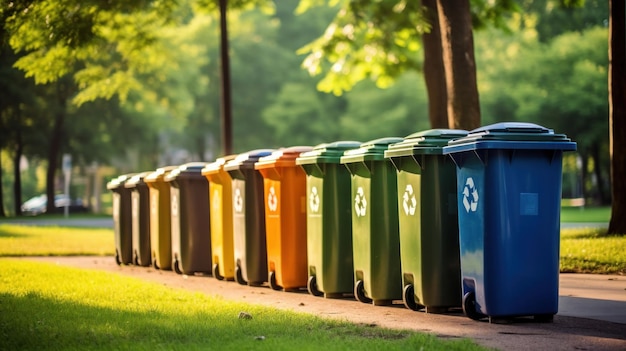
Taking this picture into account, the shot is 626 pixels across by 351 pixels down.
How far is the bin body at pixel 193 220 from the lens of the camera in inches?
628

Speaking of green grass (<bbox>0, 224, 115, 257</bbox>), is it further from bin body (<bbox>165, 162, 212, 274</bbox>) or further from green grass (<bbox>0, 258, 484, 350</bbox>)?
green grass (<bbox>0, 258, 484, 350</bbox>)

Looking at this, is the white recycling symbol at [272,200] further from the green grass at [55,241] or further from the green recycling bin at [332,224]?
the green grass at [55,241]

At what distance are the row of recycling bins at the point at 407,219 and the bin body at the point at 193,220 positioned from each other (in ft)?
1.76

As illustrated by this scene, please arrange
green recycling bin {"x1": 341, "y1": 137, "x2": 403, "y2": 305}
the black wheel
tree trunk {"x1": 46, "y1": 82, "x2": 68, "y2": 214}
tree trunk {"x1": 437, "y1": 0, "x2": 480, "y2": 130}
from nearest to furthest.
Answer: the black wheel → green recycling bin {"x1": 341, "y1": 137, "x2": 403, "y2": 305} → tree trunk {"x1": 437, "y1": 0, "x2": 480, "y2": 130} → tree trunk {"x1": 46, "y1": 82, "x2": 68, "y2": 214}

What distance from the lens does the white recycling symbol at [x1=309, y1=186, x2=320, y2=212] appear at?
12.1 metres

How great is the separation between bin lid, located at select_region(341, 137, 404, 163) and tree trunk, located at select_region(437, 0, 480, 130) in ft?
18.2

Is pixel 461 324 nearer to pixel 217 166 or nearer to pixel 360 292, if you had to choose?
pixel 360 292

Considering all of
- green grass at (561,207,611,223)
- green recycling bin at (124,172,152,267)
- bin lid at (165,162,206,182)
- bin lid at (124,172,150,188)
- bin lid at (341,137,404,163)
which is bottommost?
green grass at (561,207,611,223)

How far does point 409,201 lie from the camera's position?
1031 cm

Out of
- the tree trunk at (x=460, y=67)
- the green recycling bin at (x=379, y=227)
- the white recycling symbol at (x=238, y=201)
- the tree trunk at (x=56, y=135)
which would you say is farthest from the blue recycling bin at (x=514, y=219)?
the tree trunk at (x=56, y=135)

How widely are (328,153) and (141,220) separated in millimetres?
6637

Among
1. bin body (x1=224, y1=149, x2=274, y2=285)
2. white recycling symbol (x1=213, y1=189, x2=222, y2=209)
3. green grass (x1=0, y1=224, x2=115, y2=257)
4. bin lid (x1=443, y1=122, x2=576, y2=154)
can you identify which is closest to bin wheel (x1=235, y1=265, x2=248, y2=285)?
bin body (x1=224, y1=149, x2=274, y2=285)

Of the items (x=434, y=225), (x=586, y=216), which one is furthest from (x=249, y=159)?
(x=586, y=216)

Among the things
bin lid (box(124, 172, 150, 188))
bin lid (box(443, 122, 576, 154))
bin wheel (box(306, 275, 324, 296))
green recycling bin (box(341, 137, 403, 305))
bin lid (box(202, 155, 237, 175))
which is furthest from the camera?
bin lid (box(124, 172, 150, 188))
